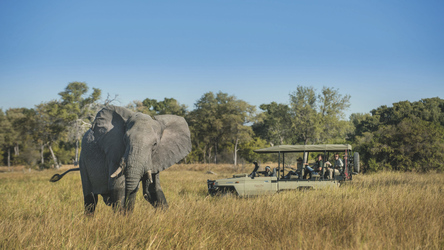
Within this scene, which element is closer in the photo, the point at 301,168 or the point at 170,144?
the point at 170,144

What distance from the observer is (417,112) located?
56094 millimetres

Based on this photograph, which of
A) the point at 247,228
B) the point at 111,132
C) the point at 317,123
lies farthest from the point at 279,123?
the point at 247,228

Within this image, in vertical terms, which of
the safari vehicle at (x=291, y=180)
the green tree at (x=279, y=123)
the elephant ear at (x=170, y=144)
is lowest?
the safari vehicle at (x=291, y=180)

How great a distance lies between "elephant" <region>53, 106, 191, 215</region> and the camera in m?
5.89

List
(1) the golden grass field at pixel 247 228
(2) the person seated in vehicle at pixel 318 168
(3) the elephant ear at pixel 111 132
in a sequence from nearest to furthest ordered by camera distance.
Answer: (1) the golden grass field at pixel 247 228
(3) the elephant ear at pixel 111 132
(2) the person seated in vehicle at pixel 318 168

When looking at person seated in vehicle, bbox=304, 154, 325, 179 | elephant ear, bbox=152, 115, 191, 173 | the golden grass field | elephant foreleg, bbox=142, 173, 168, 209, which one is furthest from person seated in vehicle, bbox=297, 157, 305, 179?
elephant foreleg, bbox=142, 173, 168, 209

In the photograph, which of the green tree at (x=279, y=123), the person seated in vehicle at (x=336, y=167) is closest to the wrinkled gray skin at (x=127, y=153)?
the person seated in vehicle at (x=336, y=167)

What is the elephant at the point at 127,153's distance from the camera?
5891mm

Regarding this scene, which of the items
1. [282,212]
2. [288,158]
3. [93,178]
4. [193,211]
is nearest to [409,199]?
[282,212]

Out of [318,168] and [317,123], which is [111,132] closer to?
[318,168]

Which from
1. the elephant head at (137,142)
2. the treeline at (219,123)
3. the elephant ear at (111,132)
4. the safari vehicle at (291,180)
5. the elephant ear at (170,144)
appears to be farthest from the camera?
the treeline at (219,123)

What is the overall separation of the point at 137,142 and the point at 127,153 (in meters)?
0.24

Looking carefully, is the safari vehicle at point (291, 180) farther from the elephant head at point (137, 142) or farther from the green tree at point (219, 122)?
the green tree at point (219, 122)

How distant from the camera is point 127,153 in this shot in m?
5.87
